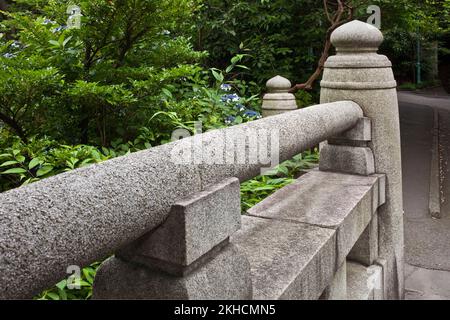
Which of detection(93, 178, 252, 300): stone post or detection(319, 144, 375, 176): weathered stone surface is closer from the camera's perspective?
detection(93, 178, 252, 300): stone post

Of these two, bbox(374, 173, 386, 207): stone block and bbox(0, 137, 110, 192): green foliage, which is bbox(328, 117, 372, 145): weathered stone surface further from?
bbox(0, 137, 110, 192): green foliage

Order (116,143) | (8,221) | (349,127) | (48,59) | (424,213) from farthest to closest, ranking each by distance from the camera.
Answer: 1. (424,213)
2. (116,143)
3. (48,59)
4. (349,127)
5. (8,221)

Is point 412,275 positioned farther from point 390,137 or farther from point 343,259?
point 343,259

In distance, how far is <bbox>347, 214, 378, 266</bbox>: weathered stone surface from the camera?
2.72 m

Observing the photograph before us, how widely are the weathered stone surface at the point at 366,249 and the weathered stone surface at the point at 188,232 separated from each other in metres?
1.71

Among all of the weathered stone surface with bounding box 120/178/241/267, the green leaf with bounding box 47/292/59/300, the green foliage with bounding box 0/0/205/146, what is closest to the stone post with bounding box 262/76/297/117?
the green foliage with bounding box 0/0/205/146

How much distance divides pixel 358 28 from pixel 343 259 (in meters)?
1.49

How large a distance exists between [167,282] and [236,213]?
12.2 inches

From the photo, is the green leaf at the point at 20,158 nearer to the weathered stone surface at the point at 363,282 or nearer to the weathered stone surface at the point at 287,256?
the weathered stone surface at the point at 287,256

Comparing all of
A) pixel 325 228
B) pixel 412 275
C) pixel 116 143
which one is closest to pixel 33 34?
pixel 116 143

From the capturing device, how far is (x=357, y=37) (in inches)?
108

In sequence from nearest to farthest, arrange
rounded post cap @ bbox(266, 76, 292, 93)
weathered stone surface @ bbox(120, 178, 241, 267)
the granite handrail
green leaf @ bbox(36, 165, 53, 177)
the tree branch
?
1. the granite handrail
2. weathered stone surface @ bbox(120, 178, 241, 267)
3. green leaf @ bbox(36, 165, 53, 177)
4. rounded post cap @ bbox(266, 76, 292, 93)
5. the tree branch

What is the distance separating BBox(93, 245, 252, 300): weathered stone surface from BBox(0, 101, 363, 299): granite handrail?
156mm
